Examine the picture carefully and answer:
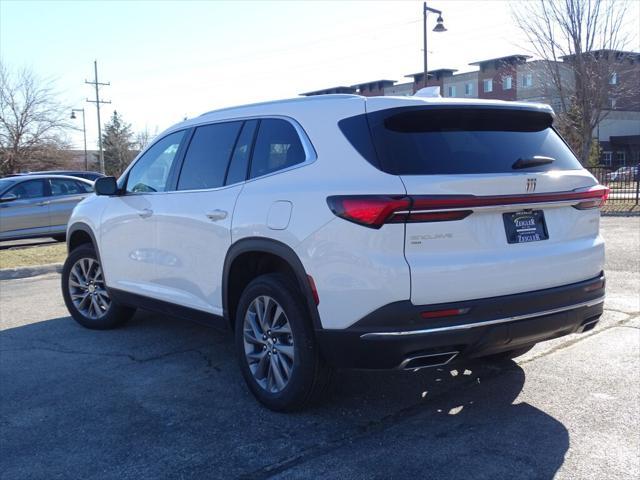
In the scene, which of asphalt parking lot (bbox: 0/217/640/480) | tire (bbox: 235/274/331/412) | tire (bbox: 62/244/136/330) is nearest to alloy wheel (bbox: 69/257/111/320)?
tire (bbox: 62/244/136/330)

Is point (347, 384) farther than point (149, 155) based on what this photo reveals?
No

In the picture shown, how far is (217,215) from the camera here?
4531 millimetres

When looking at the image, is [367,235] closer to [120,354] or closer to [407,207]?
[407,207]

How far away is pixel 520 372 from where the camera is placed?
4.80 metres

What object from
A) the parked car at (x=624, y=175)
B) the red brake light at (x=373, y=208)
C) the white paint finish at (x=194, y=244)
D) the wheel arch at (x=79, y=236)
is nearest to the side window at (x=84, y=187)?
the wheel arch at (x=79, y=236)

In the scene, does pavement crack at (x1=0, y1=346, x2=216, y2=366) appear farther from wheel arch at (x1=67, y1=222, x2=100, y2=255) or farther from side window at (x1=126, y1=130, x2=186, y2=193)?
side window at (x1=126, y1=130, x2=186, y2=193)

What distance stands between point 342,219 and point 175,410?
1.74 m

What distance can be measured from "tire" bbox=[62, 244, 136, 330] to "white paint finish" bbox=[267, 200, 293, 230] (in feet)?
9.19

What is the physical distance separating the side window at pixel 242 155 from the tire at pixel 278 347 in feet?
2.54

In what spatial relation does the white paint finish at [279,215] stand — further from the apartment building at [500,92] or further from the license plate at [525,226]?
the apartment building at [500,92]

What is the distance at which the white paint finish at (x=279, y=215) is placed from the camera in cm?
391

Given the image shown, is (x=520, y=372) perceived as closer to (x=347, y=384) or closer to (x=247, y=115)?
(x=347, y=384)

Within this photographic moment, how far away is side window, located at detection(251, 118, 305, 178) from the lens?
4.14 meters

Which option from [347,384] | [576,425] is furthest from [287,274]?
[576,425]
